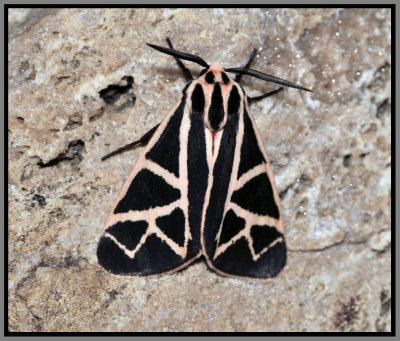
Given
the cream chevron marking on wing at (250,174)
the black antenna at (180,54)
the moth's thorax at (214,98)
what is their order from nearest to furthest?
the black antenna at (180,54) < the moth's thorax at (214,98) < the cream chevron marking on wing at (250,174)

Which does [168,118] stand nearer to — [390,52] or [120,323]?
[120,323]

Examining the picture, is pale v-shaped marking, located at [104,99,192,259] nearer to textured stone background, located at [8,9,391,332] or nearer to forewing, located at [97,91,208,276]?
forewing, located at [97,91,208,276]

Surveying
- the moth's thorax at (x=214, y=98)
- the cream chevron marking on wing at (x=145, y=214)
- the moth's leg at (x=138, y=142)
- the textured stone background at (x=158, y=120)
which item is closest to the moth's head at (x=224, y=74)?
the moth's thorax at (x=214, y=98)

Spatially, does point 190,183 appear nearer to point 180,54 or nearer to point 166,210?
point 166,210

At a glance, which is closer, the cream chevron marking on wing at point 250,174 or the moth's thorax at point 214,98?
the moth's thorax at point 214,98

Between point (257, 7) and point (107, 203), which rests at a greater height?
point (257, 7)

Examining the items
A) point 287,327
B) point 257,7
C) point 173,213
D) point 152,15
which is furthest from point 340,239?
point 152,15

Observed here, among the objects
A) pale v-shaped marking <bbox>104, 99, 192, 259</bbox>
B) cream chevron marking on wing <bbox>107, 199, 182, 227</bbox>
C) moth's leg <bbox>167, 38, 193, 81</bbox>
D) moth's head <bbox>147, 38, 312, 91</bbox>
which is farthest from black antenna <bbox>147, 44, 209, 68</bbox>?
cream chevron marking on wing <bbox>107, 199, 182, 227</bbox>

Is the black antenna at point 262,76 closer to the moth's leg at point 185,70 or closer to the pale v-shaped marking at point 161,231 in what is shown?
the moth's leg at point 185,70

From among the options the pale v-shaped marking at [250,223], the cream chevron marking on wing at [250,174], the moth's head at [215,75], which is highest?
the moth's head at [215,75]
